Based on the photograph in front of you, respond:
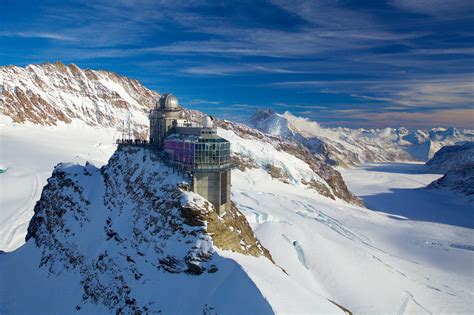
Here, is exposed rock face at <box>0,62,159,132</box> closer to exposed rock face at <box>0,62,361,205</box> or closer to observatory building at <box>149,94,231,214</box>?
exposed rock face at <box>0,62,361,205</box>

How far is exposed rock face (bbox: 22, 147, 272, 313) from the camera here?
31.0 meters

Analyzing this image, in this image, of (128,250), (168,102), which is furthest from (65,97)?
(128,250)

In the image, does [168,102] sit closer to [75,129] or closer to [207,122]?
[207,122]

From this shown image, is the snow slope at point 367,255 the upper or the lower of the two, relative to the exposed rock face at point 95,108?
lower

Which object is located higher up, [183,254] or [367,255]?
[183,254]

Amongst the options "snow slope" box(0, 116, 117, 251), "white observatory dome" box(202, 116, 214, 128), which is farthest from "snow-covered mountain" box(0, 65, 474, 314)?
"white observatory dome" box(202, 116, 214, 128)

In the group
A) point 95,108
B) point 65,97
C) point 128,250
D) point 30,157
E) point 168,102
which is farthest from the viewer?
point 95,108

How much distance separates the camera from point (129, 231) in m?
36.1

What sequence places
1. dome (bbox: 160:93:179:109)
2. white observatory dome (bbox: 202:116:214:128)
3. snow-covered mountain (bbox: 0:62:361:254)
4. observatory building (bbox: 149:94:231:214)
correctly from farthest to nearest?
snow-covered mountain (bbox: 0:62:361:254) < dome (bbox: 160:93:179:109) < white observatory dome (bbox: 202:116:214:128) < observatory building (bbox: 149:94:231:214)

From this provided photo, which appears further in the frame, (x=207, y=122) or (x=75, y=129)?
(x=75, y=129)

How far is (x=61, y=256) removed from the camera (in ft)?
139

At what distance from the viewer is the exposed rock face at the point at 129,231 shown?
30984mm

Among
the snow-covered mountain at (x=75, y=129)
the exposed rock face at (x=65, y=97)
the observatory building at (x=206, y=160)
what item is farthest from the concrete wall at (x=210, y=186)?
the exposed rock face at (x=65, y=97)

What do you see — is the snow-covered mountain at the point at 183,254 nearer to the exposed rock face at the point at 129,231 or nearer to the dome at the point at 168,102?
the exposed rock face at the point at 129,231
